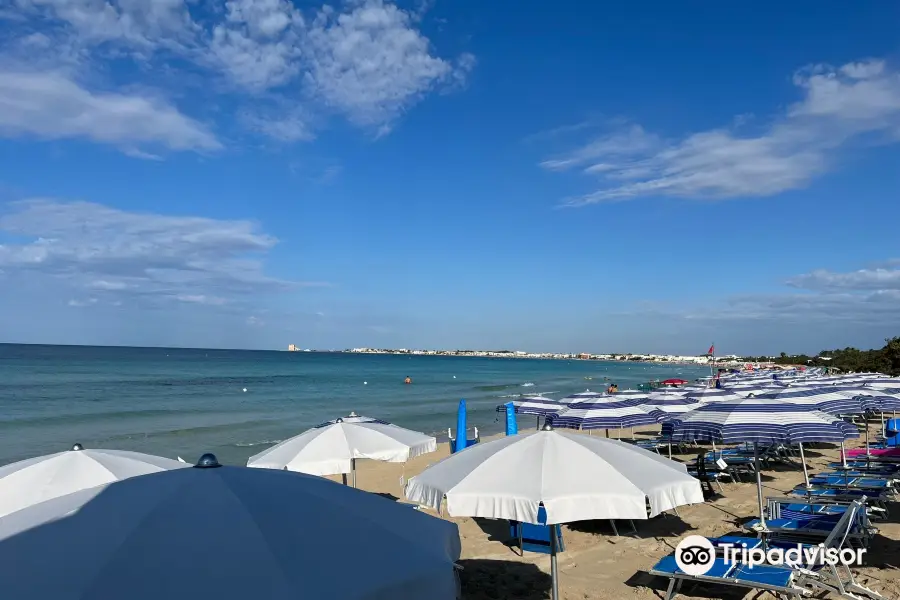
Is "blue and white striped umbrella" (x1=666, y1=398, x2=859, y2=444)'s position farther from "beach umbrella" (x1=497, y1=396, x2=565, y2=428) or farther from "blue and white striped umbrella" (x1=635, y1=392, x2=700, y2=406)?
"beach umbrella" (x1=497, y1=396, x2=565, y2=428)

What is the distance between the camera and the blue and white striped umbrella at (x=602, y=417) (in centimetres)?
1076

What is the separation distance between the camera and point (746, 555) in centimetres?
600

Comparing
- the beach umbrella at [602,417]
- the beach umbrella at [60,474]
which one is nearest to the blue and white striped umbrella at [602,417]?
the beach umbrella at [602,417]

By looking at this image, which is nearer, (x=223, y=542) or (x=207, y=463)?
(x=223, y=542)

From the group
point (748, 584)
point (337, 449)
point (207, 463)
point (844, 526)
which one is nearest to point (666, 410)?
point (844, 526)

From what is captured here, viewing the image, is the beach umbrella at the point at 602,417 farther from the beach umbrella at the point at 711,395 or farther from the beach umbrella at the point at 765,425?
the beach umbrella at the point at 711,395

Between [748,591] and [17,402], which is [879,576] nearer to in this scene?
[748,591]

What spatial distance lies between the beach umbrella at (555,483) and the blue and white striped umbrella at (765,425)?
2.75 meters

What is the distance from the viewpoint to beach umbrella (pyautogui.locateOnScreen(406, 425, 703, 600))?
13.7ft

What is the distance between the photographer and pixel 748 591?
6.16m

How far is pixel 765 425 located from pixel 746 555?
5.71 feet

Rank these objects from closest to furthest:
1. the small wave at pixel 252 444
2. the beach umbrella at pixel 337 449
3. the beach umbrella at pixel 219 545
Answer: the beach umbrella at pixel 219 545 < the beach umbrella at pixel 337 449 < the small wave at pixel 252 444

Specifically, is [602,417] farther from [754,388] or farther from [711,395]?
[754,388]

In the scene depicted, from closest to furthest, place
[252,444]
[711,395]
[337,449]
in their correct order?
[337,449] < [711,395] < [252,444]
